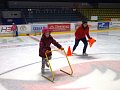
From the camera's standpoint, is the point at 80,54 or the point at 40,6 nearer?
the point at 80,54

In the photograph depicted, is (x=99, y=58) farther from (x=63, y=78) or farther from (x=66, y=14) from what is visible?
(x=66, y=14)

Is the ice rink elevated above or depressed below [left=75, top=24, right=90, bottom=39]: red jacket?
below

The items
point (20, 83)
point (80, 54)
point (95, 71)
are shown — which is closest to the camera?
point (20, 83)

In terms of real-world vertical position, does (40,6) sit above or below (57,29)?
above

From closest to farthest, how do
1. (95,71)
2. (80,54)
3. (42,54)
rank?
(42,54) < (95,71) < (80,54)

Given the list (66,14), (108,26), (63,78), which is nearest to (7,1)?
(66,14)

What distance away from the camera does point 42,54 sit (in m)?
6.18

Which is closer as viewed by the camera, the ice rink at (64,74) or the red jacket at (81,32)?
the ice rink at (64,74)

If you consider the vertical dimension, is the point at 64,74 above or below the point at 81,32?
below

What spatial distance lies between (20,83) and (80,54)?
3.93 meters

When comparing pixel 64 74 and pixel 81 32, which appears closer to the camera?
pixel 64 74

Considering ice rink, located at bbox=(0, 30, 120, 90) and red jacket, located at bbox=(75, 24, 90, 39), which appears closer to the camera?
ice rink, located at bbox=(0, 30, 120, 90)

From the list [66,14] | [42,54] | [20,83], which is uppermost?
[66,14]

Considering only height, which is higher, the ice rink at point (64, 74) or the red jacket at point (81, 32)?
the red jacket at point (81, 32)
